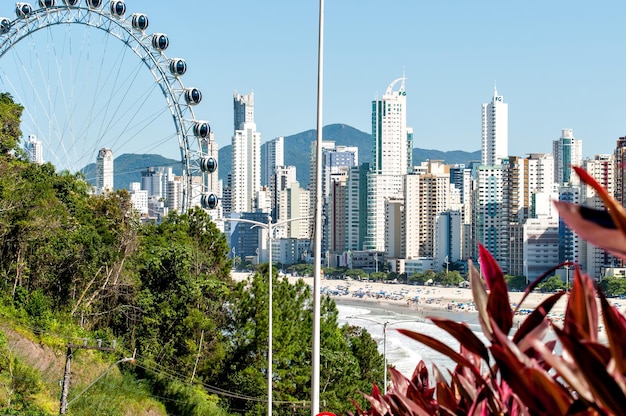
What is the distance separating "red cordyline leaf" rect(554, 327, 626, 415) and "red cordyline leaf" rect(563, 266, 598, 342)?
37 millimetres

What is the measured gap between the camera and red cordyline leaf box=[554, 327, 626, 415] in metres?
1.21

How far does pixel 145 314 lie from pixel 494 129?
518 ft

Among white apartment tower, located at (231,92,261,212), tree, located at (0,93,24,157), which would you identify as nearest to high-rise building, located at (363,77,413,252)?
white apartment tower, located at (231,92,261,212)

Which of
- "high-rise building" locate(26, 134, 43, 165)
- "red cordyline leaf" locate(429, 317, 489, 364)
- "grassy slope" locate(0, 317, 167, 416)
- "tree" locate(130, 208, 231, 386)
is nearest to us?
"red cordyline leaf" locate(429, 317, 489, 364)

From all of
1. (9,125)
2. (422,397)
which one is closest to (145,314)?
(9,125)

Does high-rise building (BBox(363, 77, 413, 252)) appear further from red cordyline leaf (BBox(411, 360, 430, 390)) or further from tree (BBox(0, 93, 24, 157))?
red cordyline leaf (BBox(411, 360, 430, 390))

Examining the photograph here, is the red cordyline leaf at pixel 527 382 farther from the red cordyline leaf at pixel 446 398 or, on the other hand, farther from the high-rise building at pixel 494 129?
the high-rise building at pixel 494 129

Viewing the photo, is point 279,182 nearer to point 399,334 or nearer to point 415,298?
point 415,298

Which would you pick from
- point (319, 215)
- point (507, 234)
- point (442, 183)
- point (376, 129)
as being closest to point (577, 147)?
point (376, 129)

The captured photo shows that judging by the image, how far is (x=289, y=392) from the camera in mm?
19094

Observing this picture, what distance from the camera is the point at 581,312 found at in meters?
1.29

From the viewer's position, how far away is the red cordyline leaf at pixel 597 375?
1206 millimetres

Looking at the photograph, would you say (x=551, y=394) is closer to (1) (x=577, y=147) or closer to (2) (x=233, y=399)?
(2) (x=233, y=399)

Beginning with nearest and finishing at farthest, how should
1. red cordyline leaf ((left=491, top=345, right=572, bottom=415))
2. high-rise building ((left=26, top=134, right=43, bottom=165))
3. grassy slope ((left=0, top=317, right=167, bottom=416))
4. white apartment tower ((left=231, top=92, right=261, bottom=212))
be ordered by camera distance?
1. red cordyline leaf ((left=491, top=345, right=572, bottom=415))
2. grassy slope ((left=0, top=317, right=167, bottom=416))
3. high-rise building ((left=26, top=134, right=43, bottom=165))
4. white apartment tower ((left=231, top=92, right=261, bottom=212))
